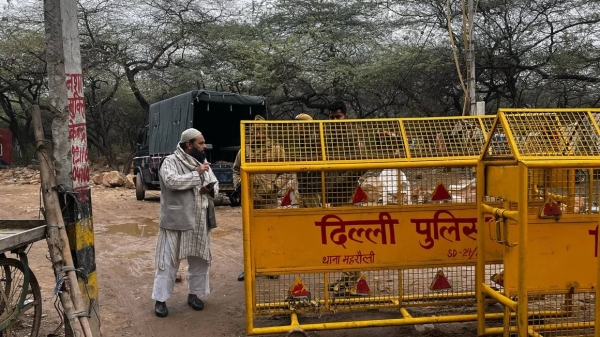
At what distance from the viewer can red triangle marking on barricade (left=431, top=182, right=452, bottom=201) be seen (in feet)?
14.5

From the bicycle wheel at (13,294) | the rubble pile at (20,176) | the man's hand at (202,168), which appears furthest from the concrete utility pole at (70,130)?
the rubble pile at (20,176)

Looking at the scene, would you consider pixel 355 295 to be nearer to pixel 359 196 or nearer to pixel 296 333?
pixel 296 333

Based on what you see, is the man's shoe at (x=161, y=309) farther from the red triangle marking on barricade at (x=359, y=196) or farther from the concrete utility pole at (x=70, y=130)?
the red triangle marking on barricade at (x=359, y=196)

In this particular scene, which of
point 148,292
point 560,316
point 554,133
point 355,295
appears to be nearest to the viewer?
point 554,133

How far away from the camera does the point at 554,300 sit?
15.3 feet

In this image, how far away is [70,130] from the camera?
4.01 m

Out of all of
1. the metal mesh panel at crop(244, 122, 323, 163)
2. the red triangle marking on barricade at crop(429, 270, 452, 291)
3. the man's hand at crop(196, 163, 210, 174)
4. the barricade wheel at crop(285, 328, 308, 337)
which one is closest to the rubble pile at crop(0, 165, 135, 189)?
the man's hand at crop(196, 163, 210, 174)

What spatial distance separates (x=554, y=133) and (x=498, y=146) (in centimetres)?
64

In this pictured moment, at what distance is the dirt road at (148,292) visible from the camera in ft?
15.6

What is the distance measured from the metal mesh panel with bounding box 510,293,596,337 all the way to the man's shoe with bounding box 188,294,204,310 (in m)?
2.80

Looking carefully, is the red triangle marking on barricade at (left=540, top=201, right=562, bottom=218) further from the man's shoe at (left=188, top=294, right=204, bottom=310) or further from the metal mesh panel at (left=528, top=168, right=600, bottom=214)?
the man's shoe at (left=188, top=294, right=204, bottom=310)

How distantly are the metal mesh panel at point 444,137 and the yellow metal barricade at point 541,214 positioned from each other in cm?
25

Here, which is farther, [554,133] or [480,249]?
[480,249]

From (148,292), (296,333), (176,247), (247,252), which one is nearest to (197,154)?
(176,247)
